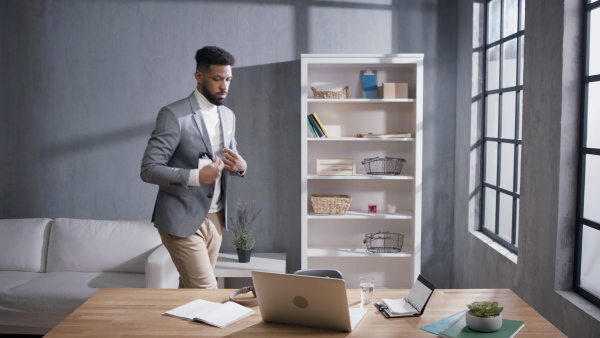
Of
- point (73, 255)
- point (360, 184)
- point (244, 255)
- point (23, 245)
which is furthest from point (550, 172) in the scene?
point (23, 245)

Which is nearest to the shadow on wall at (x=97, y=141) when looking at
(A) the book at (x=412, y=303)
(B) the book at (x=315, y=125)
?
(B) the book at (x=315, y=125)

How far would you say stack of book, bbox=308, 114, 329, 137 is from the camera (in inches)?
181

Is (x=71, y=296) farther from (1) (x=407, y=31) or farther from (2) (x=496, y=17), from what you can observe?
(2) (x=496, y=17)

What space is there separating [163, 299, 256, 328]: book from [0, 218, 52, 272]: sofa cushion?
2688 mm

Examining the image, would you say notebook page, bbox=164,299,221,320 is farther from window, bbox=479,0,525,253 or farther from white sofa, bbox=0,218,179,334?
window, bbox=479,0,525,253

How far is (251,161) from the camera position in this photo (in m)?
4.91

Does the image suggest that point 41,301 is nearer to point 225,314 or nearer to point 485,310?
point 225,314

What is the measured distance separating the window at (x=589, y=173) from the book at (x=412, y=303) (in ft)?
3.80

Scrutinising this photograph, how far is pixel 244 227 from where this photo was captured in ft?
15.9

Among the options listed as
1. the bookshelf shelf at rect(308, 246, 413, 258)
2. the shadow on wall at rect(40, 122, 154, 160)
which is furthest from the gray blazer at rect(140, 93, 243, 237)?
the shadow on wall at rect(40, 122, 154, 160)

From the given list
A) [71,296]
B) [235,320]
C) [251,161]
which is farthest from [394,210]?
[235,320]

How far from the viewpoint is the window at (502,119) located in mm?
3859

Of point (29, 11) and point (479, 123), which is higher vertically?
point (29, 11)

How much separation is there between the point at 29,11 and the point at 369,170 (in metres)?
3.08
